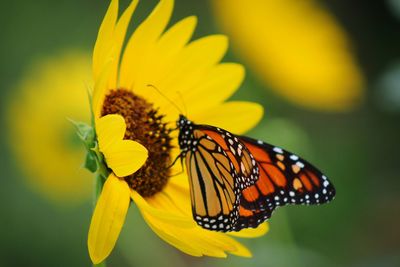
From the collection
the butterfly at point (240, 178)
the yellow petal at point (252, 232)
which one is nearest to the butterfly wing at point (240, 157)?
the butterfly at point (240, 178)

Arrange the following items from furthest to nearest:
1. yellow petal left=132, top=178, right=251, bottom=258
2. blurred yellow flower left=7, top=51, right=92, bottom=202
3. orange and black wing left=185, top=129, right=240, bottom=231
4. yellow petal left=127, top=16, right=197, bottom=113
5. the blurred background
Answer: blurred yellow flower left=7, top=51, right=92, bottom=202 < the blurred background < yellow petal left=127, top=16, right=197, bottom=113 < orange and black wing left=185, top=129, right=240, bottom=231 < yellow petal left=132, top=178, right=251, bottom=258

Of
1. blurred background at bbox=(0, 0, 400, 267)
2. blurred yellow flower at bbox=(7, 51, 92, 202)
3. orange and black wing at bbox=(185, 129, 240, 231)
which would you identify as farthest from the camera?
blurred yellow flower at bbox=(7, 51, 92, 202)

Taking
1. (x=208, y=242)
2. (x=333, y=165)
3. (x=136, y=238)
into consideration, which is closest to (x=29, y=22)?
(x=136, y=238)

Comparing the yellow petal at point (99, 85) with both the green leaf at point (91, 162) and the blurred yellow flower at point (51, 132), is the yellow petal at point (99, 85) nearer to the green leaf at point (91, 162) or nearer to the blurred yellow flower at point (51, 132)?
the green leaf at point (91, 162)

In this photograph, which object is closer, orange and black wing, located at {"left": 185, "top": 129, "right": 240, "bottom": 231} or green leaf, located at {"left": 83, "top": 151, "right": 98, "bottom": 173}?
green leaf, located at {"left": 83, "top": 151, "right": 98, "bottom": 173}

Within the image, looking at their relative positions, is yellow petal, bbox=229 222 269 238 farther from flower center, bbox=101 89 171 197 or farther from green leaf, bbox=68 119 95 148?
green leaf, bbox=68 119 95 148

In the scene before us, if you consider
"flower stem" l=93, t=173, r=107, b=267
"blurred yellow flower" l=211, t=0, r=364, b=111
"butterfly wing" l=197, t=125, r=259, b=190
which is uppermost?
"butterfly wing" l=197, t=125, r=259, b=190

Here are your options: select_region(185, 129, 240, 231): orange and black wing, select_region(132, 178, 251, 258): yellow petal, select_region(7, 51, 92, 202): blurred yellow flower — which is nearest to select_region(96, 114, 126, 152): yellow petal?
select_region(132, 178, 251, 258): yellow petal
